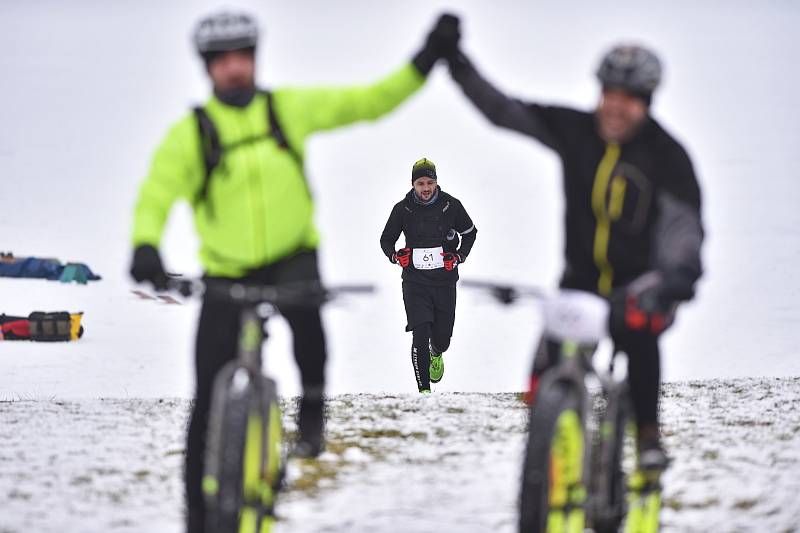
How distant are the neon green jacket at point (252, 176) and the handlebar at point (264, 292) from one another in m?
0.19

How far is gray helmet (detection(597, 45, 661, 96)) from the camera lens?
4684 millimetres

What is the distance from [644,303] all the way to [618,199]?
0.53 m

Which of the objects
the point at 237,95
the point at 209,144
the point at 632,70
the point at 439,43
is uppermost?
the point at 439,43

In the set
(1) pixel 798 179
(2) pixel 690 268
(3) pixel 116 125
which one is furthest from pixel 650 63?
(3) pixel 116 125

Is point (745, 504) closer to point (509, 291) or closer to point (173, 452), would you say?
point (509, 291)

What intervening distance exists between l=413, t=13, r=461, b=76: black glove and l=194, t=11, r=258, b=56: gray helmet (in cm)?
71

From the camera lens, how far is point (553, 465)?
4523 mm

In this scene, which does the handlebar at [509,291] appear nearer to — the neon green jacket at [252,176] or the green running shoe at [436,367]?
the neon green jacket at [252,176]

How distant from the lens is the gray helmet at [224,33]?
4758mm

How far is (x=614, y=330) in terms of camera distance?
497 cm

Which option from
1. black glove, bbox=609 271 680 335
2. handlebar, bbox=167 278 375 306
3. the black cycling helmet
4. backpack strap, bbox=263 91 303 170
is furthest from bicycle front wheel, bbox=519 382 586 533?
backpack strap, bbox=263 91 303 170

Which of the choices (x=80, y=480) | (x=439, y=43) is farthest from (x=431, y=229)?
(x=439, y=43)

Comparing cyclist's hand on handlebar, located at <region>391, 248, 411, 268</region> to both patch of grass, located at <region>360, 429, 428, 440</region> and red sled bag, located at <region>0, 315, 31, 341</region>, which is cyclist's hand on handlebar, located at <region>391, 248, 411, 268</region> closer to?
patch of grass, located at <region>360, 429, 428, 440</region>

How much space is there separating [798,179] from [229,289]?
80.7ft
